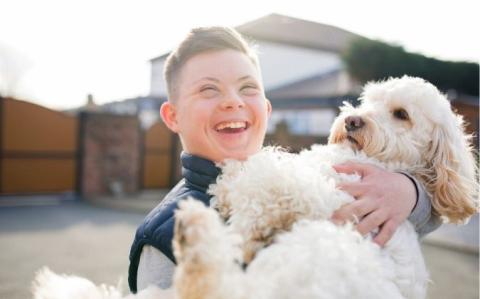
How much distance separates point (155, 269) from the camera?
5.04ft

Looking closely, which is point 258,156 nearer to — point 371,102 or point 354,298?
point 354,298

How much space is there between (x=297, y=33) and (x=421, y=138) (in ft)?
79.6

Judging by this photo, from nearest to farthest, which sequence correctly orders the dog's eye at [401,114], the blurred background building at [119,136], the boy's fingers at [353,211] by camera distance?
the boy's fingers at [353,211]
the dog's eye at [401,114]
the blurred background building at [119,136]

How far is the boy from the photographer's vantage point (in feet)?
5.67

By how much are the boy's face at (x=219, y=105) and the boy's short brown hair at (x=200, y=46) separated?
0.03 meters

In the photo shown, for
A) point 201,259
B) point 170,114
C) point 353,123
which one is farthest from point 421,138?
point 201,259

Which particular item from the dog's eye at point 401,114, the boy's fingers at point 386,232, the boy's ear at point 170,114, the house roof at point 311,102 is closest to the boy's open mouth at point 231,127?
the boy's ear at point 170,114

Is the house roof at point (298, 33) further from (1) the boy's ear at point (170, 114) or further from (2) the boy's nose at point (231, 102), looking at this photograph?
(2) the boy's nose at point (231, 102)

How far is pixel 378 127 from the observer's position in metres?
2.23

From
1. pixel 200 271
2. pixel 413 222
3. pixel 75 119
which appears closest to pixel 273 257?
pixel 200 271

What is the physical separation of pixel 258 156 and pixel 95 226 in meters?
7.45

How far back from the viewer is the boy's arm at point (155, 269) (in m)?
1.51

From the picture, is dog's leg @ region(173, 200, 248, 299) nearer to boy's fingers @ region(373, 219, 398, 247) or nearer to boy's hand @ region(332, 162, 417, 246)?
boy's hand @ region(332, 162, 417, 246)

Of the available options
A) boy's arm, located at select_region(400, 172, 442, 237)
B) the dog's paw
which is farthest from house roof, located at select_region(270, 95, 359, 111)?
the dog's paw
